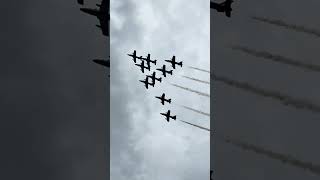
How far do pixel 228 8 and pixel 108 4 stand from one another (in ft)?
87.6

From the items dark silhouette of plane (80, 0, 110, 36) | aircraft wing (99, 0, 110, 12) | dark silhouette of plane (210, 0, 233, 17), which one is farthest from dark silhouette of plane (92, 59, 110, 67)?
dark silhouette of plane (210, 0, 233, 17)

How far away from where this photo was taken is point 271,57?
249ft

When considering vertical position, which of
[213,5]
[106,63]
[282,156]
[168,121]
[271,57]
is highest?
[213,5]

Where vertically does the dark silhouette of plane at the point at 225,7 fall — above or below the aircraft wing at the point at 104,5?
below

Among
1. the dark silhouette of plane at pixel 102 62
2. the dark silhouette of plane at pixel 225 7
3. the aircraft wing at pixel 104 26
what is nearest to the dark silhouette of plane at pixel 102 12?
the aircraft wing at pixel 104 26

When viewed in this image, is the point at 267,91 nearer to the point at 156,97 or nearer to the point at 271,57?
the point at 271,57

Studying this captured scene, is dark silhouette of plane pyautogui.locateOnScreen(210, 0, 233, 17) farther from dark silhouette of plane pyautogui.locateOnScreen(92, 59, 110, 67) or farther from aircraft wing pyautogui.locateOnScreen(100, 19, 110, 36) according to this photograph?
dark silhouette of plane pyautogui.locateOnScreen(92, 59, 110, 67)

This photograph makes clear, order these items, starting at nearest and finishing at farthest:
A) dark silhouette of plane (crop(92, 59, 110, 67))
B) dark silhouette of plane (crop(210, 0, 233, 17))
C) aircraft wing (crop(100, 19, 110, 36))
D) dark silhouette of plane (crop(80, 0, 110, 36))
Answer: dark silhouette of plane (crop(210, 0, 233, 17)), aircraft wing (crop(100, 19, 110, 36)), dark silhouette of plane (crop(80, 0, 110, 36)), dark silhouette of plane (crop(92, 59, 110, 67))

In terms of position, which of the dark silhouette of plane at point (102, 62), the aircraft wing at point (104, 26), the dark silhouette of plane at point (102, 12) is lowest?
the dark silhouette of plane at point (102, 62)

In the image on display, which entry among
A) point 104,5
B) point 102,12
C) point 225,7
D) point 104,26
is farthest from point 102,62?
point 225,7

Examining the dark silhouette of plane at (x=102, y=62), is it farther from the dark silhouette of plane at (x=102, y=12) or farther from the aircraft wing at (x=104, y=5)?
the aircraft wing at (x=104, y=5)

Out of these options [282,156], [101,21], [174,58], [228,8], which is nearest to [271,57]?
[282,156]

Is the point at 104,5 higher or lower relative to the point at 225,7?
higher

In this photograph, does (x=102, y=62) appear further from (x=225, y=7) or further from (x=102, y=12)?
(x=225, y=7)
